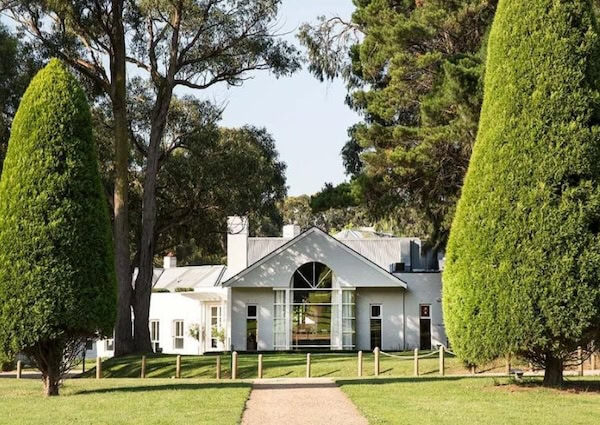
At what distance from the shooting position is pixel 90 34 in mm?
35844

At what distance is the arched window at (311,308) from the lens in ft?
140

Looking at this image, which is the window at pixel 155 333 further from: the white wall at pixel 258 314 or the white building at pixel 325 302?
the white wall at pixel 258 314

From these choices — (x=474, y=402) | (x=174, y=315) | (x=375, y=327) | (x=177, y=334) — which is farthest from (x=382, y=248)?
(x=474, y=402)

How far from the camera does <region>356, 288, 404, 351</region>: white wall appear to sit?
140ft

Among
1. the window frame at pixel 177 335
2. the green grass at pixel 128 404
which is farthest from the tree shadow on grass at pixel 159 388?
the window frame at pixel 177 335

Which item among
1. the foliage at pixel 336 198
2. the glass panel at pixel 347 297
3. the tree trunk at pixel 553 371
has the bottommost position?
the tree trunk at pixel 553 371

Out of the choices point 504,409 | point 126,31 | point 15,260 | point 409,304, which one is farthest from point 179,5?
point 504,409

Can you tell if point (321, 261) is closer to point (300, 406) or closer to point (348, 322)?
point (348, 322)

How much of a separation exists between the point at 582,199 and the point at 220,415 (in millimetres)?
7708

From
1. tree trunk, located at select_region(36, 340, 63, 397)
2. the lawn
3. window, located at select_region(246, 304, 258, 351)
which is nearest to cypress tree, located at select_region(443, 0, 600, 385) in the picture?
tree trunk, located at select_region(36, 340, 63, 397)

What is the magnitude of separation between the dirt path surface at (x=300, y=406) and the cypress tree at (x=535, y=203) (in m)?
2.90

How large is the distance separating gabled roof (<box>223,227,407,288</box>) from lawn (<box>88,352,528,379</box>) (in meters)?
8.48

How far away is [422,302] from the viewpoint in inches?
1700

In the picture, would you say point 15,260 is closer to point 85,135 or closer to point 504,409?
point 85,135
